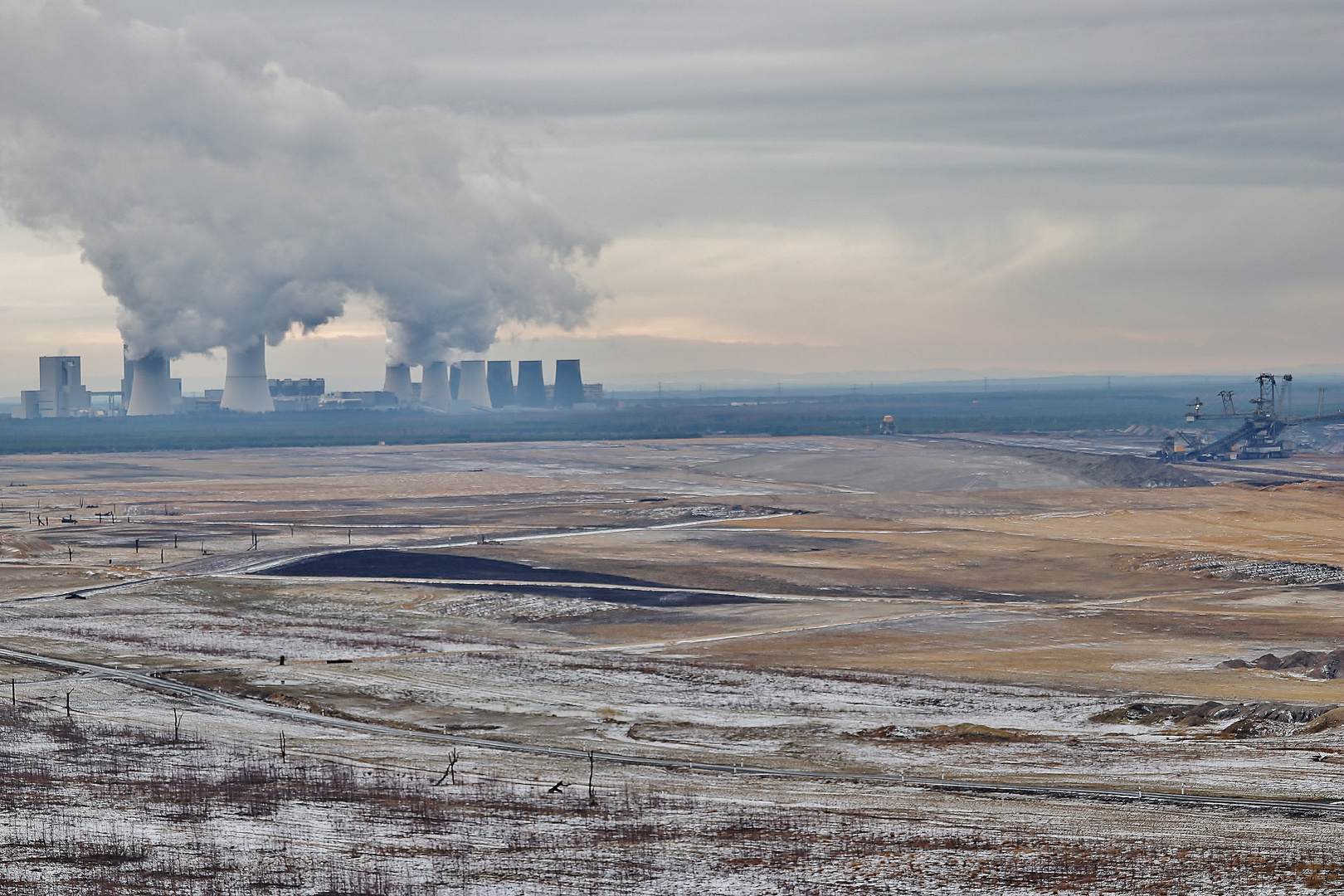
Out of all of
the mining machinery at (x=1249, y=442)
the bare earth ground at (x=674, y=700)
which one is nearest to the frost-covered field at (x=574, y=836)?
the bare earth ground at (x=674, y=700)

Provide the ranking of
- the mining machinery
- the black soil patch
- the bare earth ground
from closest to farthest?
the bare earth ground
the black soil patch
the mining machinery

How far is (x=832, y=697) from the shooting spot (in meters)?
37.9

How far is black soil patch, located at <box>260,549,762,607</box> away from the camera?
58.5 meters

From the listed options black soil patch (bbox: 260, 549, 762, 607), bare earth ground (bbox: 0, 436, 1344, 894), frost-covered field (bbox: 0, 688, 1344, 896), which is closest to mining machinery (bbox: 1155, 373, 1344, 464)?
bare earth ground (bbox: 0, 436, 1344, 894)

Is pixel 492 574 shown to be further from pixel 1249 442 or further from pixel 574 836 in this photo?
pixel 1249 442

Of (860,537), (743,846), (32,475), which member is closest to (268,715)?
(743,846)

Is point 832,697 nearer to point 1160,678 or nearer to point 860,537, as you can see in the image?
point 1160,678

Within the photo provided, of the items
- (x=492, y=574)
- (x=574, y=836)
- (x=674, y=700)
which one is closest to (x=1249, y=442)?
(x=492, y=574)

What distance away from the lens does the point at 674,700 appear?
125 feet

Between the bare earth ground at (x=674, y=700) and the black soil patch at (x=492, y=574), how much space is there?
33cm

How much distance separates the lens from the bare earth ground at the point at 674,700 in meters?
22.9

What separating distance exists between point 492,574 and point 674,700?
27511 millimetres

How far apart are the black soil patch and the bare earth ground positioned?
12.9 inches

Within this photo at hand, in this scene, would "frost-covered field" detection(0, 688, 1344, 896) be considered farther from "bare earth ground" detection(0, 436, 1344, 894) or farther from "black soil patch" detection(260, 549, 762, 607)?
"black soil patch" detection(260, 549, 762, 607)
